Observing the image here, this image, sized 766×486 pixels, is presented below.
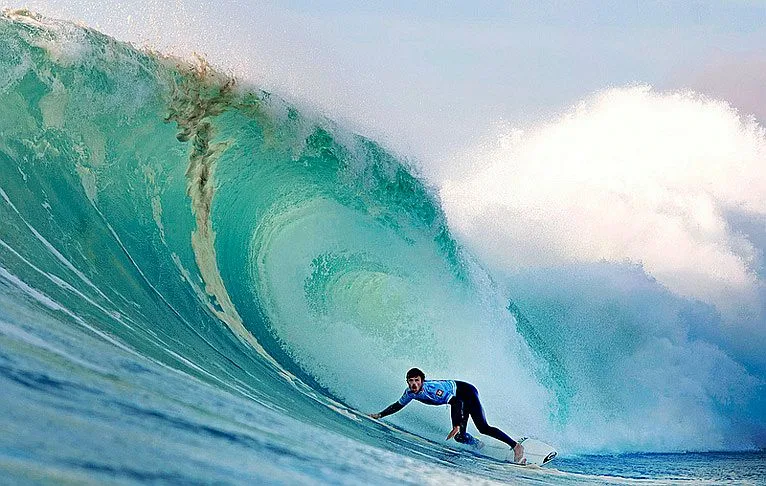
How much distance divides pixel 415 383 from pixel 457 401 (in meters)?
0.41

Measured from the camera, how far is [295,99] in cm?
809

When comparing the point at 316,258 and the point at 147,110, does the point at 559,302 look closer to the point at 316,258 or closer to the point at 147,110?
the point at 316,258

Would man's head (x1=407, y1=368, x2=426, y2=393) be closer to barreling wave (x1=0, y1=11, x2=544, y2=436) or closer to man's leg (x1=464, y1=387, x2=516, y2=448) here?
man's leg (x1=464, y1=387, x2=516, y2=448)

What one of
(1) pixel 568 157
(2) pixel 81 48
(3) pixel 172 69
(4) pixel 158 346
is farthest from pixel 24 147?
(1) pixel 568 157

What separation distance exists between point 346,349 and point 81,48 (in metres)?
3.28

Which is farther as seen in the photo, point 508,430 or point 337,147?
point 337,147

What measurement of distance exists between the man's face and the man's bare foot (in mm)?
852

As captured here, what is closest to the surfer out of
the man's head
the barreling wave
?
the man's head

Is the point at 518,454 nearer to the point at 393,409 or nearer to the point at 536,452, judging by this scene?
the point at 536,452

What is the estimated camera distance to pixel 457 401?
6172 mm

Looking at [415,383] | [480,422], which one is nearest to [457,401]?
[480,422]

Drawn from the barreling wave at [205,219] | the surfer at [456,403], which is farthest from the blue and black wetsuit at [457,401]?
the barreling wave at [205,219]

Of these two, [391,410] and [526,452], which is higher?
[526,452]

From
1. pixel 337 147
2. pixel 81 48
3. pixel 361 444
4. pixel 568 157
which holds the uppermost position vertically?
pixel 568 157
